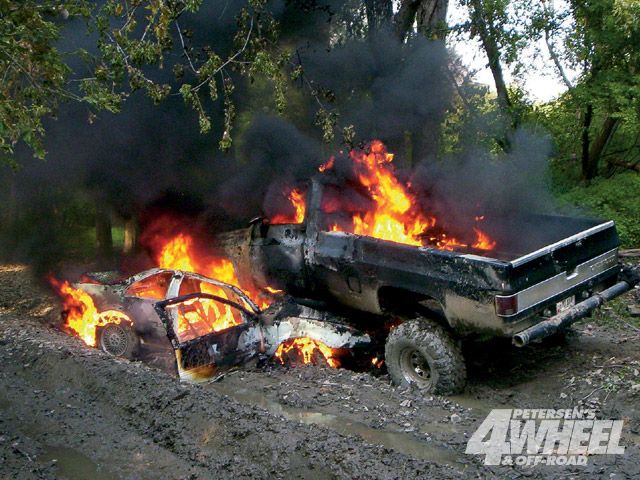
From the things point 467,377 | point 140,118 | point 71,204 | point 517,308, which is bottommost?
point 467,377

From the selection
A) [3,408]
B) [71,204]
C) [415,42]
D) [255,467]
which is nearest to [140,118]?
[71,204]

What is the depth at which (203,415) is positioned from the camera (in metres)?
5.48

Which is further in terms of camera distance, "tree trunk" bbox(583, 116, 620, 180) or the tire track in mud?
"tree trunk" bbox(583, 116, 620, 180)

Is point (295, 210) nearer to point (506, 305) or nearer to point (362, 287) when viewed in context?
point (362, 287)

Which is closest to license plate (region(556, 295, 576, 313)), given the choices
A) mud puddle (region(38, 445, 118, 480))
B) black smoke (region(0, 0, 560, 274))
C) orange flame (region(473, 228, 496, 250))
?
orange flame (region(473, 228, 496, 250))

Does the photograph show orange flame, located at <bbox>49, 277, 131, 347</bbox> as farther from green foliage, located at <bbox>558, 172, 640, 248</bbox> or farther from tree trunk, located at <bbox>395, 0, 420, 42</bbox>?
green foliage, located at <bbox>558, 172, 640, 248</bbox>

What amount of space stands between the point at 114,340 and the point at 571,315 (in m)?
5.46

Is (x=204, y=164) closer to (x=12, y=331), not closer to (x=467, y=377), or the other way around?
(x=12, y=331)

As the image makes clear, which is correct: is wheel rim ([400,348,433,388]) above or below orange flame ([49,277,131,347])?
below

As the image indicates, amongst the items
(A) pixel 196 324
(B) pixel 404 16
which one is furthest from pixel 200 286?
(B) pixel 404 16

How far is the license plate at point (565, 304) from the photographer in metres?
6.05

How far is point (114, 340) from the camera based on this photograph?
25.4 feet

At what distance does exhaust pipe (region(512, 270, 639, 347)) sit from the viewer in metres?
5.56

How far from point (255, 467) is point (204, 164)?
768 centimetres
